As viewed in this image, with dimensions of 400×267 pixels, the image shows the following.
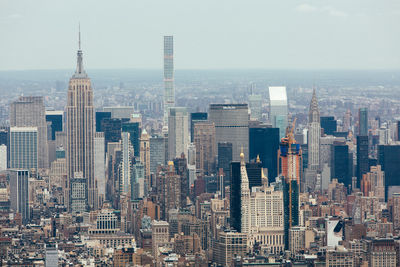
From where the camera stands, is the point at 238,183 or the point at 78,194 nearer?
the point at 238,183

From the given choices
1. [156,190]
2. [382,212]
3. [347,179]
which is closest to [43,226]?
[156,190]

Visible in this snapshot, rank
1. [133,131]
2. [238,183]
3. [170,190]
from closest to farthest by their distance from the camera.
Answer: [238,183] → [170,190] → [133,131]

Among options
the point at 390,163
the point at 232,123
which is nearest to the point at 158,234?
the point at 390,163

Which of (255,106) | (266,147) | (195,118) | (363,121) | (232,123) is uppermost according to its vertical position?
(255,106)

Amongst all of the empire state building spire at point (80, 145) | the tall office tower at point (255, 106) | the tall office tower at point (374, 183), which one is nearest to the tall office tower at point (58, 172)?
the empire state building spire at point (80, 145)

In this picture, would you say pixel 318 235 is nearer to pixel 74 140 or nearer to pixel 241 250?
pixel 241 250

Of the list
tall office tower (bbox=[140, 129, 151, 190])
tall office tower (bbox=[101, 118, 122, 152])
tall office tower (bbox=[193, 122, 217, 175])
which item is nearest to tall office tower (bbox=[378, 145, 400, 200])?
tall office tower (bbox=[193, 122, 217, 175])

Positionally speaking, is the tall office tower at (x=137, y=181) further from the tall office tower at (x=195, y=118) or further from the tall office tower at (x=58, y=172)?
the tall office tower at (x=195, y=118)

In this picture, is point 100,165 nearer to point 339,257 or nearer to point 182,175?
point 182,175
